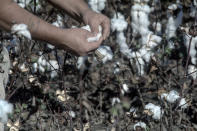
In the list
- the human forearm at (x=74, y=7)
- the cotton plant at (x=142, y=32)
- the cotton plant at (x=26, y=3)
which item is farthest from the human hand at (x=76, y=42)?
the cotton plant at (x=26, y=3)

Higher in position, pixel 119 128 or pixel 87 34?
pixel 87 34

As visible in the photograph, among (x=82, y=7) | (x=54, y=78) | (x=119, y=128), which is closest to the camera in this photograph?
(x=82, y=7)

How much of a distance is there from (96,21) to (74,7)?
0.20 meters

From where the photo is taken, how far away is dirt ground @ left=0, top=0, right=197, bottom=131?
2689 millimetres

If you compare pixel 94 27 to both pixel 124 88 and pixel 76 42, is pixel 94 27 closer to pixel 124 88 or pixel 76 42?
pixel 76 42

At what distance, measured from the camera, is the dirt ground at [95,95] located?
8.82 feet

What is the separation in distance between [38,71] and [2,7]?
1273 mm

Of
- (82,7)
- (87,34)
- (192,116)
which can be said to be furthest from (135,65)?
(87,34)

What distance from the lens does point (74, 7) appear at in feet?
7.00

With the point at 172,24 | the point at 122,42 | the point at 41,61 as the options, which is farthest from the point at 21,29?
the point at 172,24

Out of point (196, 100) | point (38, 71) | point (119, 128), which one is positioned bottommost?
point (119, 128)

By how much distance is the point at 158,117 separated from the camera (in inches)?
98.0

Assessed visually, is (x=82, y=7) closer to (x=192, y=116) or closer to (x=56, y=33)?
(x=56, y=33)

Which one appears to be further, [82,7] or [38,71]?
[38,71]
